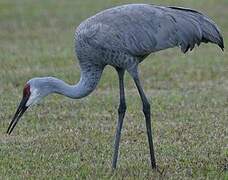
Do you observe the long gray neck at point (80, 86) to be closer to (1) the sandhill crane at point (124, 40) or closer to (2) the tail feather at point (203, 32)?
Result: (1) the sandhill crane at point (124, 40)

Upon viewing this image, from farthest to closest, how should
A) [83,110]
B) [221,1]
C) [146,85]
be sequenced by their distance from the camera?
[221,1] < [146,85] < [83,110]

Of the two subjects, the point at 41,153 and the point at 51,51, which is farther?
the point at 51,51

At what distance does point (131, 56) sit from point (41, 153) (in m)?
1.53

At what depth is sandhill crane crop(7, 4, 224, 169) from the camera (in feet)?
23.9

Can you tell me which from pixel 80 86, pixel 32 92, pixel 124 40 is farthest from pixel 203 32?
pixel 32 92

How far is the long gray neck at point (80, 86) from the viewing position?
7410mm

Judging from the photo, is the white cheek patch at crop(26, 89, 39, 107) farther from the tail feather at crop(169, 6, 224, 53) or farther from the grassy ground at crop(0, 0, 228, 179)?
the tail feather at crop(169, 6, 224, 53)

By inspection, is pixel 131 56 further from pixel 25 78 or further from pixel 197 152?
pixel 25 78

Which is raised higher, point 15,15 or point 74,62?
point 74,62

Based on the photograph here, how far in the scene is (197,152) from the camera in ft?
26.8

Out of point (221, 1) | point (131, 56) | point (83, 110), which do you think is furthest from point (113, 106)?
point (221, 1)

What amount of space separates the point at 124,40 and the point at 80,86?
0.64m

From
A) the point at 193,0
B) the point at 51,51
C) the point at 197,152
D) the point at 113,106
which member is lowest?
the point at 193,0

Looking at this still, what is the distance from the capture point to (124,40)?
731cm
